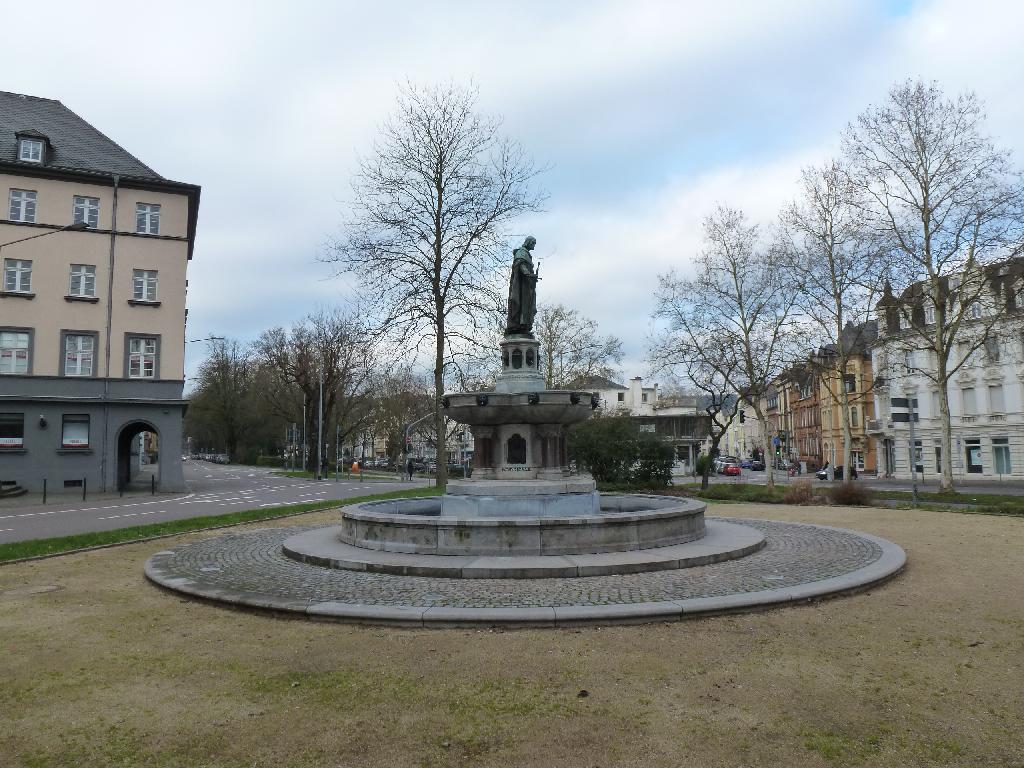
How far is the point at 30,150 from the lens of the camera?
3095 centimetres

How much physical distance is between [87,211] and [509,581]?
31973mm

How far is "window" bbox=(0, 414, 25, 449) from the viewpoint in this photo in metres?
29.4

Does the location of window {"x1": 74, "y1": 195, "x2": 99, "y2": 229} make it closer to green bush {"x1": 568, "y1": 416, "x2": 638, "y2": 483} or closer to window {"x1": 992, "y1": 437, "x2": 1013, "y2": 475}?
green bush {"x1": 568, "y1": 416, "x2": 638, "y2": 483}

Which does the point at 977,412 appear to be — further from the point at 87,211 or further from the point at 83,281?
the point at 87,211

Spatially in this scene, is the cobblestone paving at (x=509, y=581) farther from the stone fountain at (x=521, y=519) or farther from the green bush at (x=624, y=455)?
the green bush at (x=624, y=455)

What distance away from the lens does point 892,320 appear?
96.8ft

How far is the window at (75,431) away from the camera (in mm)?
30094

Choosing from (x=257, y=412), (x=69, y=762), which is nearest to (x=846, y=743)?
(x=69, y=762)

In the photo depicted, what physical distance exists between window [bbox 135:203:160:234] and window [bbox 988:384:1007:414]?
165 ft

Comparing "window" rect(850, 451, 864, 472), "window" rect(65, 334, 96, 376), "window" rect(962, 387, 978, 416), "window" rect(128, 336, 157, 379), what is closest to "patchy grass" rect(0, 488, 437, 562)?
"window" rect(128, 336, 157, 379)

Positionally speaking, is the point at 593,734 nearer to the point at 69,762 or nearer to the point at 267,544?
the point at 69,762

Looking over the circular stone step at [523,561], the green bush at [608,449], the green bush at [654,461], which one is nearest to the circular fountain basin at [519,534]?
the circular stone step at [523,561]

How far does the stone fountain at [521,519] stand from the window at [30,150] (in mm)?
27969

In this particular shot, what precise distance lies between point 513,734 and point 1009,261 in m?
28.0
